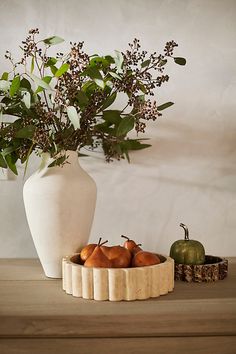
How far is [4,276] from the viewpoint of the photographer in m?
1.59

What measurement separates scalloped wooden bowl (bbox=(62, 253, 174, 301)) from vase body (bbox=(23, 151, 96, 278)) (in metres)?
0.18

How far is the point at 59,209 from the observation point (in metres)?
1.52

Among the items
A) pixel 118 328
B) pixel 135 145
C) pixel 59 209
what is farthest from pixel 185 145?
pixel 118 328

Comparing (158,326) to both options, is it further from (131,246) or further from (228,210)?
(228,210)

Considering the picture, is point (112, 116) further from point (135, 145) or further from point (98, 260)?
point (98, 260)

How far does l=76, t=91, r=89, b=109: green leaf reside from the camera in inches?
57.2

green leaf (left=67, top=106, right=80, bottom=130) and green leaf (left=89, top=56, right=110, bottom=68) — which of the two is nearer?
green leaf (left=67, top=106, right=80, bottom=130)

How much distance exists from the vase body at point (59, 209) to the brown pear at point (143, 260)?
237 mm

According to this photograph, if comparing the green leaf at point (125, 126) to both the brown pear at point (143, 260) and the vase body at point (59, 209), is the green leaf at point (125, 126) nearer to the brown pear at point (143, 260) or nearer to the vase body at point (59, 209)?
the vase body at point (59, 209)

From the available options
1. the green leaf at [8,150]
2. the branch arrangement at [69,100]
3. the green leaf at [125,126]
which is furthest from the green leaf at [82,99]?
the green leaf at [8,150]

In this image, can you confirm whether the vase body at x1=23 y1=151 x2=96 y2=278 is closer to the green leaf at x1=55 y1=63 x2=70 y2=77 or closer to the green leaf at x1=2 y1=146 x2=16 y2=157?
the green leaf at x1=2 y1=146 x2=16 y2=157

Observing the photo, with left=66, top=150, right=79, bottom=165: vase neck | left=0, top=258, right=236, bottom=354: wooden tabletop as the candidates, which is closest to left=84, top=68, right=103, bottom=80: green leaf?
left=66, top=150, right=79, bottom=165: vase neck

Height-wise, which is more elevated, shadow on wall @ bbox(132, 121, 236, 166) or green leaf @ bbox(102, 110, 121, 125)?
green leaf @ bbox(102, 110, 121, 125)

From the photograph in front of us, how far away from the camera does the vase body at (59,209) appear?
1.52 metres
